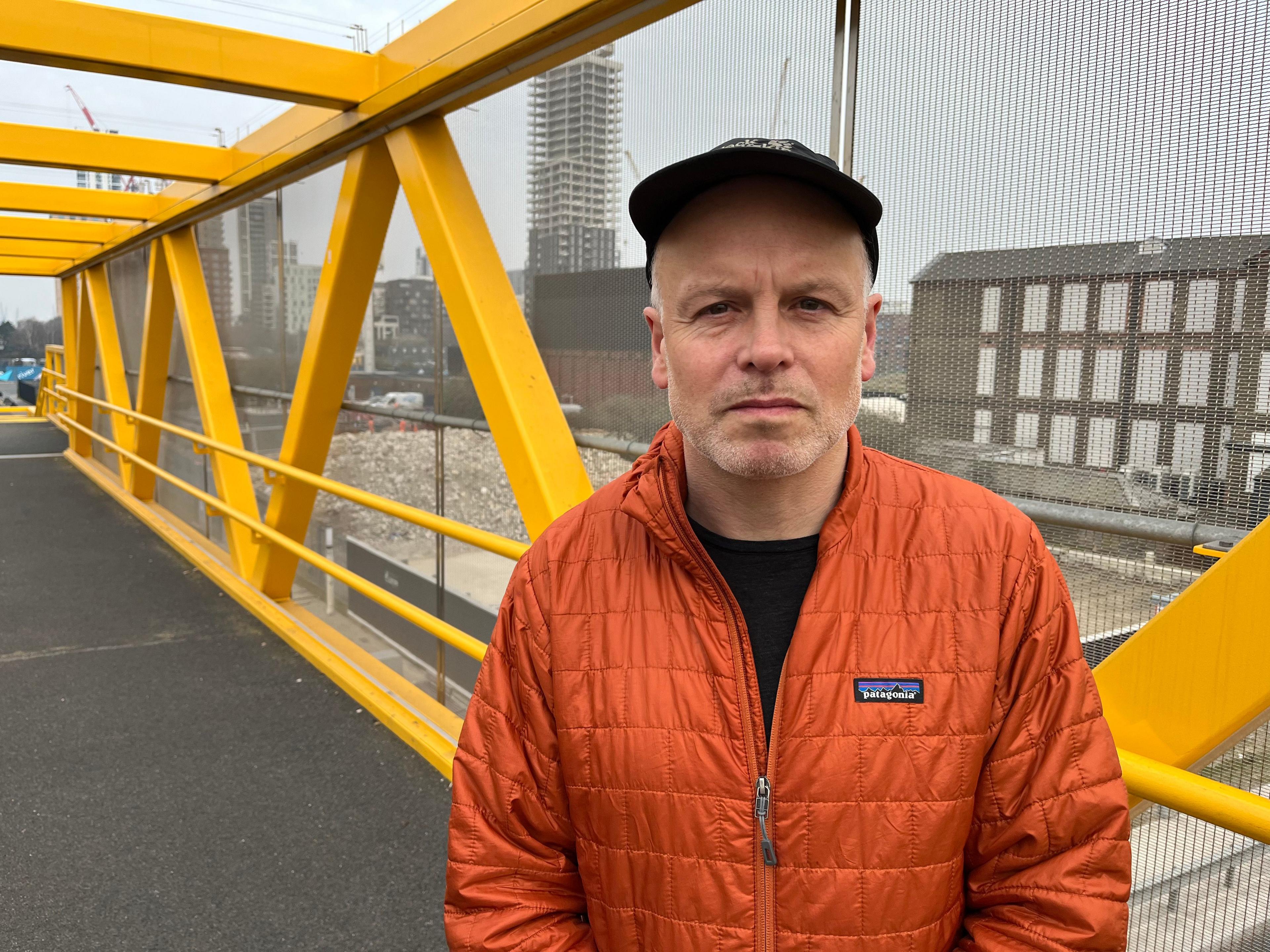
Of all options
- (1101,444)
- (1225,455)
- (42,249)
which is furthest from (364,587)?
(42,249)

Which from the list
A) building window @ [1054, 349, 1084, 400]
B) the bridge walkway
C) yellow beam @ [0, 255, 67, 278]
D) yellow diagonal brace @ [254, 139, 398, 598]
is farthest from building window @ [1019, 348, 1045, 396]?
yellow beam @ [0, 255, 67, 278]

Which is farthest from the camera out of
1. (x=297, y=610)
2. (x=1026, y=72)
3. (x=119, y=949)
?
(x=297, y=610)

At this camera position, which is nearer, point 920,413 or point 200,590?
point 920,413

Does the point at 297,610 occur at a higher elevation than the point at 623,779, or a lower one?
lower

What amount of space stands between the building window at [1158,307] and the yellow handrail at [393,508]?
1.56 m

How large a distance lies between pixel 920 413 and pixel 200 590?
214 inches

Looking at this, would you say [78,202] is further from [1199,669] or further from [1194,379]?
[1199,669]

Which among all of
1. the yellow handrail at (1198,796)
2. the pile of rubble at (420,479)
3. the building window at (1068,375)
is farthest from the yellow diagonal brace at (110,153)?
the yellow handrail at (1198,796)

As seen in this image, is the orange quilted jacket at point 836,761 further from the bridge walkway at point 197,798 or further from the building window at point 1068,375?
the bridge walkway at point 197,798

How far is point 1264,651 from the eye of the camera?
151 cm

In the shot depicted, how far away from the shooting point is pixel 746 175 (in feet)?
3.91

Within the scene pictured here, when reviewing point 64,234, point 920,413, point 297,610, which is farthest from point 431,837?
point 64,234

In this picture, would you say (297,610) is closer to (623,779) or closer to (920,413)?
(920,413)

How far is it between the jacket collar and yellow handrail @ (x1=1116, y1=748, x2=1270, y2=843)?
22.4 inches
